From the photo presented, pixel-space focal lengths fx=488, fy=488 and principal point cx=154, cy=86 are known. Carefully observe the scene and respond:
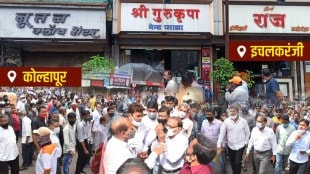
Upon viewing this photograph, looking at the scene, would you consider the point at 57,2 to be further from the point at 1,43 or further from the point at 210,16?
the point at 210,16

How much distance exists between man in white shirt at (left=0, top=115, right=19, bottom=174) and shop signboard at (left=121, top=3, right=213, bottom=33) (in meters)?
12.3

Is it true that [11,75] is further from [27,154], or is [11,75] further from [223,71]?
[223,71]

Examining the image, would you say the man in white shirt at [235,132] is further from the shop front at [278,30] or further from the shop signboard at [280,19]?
the shop signboard at [280,19]

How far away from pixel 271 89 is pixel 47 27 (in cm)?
1200

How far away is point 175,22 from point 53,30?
5.23 metres

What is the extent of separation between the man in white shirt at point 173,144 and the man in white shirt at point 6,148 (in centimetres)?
364

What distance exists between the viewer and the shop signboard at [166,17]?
2092 cm

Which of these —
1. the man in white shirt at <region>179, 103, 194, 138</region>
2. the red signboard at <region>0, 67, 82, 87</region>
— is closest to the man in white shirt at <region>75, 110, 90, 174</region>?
the man in white shirt at <region>179, 103, 194, 138</region>

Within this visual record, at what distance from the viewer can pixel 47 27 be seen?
2075cm

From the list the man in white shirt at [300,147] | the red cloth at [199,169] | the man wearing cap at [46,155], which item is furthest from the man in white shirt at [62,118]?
the red cloth at [199,169]

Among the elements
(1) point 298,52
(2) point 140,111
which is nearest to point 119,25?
(1) point 298,52

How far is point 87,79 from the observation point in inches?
714

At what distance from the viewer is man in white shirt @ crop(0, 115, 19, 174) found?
8.91 meters

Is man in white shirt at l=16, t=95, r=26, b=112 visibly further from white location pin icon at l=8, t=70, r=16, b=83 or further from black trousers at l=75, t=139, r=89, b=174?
black trousers at l=75, t=139, r=89, b=174
